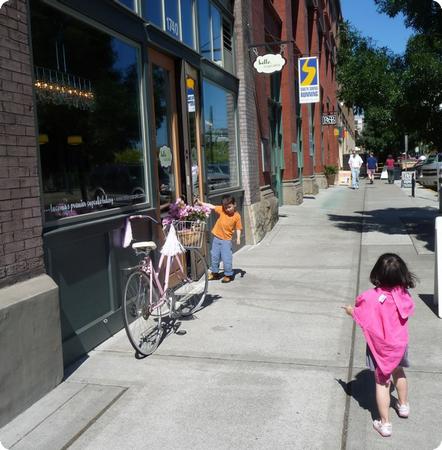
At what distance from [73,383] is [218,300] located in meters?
2.71

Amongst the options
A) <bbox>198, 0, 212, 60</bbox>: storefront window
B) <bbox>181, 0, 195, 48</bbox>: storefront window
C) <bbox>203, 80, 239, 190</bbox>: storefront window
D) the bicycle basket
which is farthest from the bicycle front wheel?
<bbox>198, 0, 212, 60</bbox>: storefront window

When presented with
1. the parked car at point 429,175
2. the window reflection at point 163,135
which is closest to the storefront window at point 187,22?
the window reflection at point 163,135

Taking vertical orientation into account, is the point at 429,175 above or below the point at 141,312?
above

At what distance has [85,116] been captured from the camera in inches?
206

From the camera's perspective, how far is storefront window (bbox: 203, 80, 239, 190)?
29.6 ft

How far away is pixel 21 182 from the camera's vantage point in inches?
155

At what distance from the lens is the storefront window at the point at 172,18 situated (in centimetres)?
726

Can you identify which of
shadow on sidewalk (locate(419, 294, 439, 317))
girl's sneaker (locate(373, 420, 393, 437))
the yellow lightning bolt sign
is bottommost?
girl's sneaker (locate(373, 420, 393, 437))

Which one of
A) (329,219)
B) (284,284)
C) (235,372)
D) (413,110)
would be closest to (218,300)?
(284,284)

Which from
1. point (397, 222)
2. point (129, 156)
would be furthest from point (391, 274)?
point (397, 222)

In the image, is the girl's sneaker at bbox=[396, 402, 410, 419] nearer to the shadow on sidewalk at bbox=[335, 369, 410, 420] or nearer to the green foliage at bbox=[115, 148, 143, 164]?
the shadow on sidewalk at bbox=[335, 369, 410, 420]

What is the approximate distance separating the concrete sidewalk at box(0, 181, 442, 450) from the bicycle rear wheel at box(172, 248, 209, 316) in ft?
0.54

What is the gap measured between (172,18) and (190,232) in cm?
332

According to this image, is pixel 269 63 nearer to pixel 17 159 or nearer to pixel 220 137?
pixel 220 137
